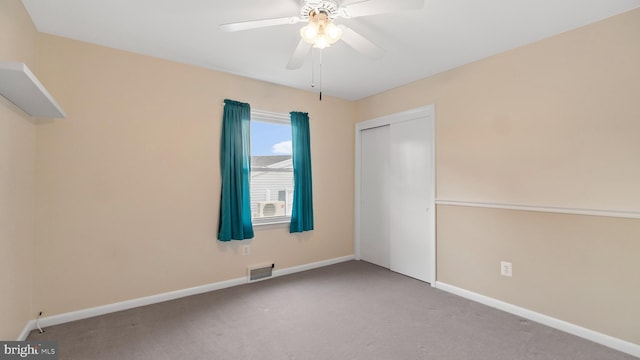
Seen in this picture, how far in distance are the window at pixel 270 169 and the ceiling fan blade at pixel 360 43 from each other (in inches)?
A: 70.5

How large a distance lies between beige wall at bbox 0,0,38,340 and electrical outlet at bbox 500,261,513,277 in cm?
387

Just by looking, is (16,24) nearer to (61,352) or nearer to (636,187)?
(61,352)

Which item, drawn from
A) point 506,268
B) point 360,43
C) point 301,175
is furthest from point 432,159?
point 360,43

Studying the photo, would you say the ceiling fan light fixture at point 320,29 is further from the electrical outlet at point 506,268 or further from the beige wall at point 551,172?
the electrical outlet at point 506,268

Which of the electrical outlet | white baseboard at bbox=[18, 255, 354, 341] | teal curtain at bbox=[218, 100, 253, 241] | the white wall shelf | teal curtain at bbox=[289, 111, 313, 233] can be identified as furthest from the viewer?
teal curtain at bbox=[289, 111, 313, 233]

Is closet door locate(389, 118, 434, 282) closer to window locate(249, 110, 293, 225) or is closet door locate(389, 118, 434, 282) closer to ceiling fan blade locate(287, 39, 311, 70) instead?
window locate(249, 110, 293, 225)

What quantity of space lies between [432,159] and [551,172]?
1.16 metres

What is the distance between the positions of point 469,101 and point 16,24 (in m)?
3.83

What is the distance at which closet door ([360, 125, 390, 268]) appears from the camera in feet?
13.3

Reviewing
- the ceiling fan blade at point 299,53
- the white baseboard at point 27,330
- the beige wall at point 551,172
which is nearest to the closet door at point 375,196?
the beige wall at point 551,172

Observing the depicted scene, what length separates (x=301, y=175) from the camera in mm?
3818

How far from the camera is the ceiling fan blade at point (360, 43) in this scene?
1.91 meters

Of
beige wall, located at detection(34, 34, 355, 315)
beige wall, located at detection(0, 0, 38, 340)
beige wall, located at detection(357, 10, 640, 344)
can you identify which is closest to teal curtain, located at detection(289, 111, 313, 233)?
beige wall, located at detection(34, 34, 355, 315)

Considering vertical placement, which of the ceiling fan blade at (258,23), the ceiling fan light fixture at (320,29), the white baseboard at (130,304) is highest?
the ceiling fan blade at (258,23)
